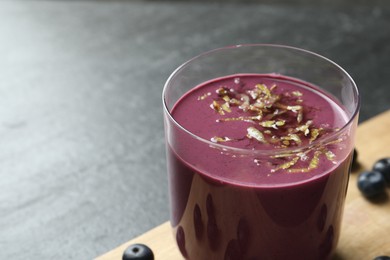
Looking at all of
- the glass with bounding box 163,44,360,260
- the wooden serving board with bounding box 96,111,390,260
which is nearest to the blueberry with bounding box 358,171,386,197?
the wooden serving board with bounding box 96,111,390,260

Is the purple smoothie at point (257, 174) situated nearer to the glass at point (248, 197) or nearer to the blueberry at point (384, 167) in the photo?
the glass at point (248, 197)

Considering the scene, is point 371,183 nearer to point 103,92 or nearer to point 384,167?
point 384,167

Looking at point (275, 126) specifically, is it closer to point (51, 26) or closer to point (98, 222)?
point (98, 222)

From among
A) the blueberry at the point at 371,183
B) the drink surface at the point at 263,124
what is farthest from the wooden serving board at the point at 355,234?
the drink surface at the point at 263,124

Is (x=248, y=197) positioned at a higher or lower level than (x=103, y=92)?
higher

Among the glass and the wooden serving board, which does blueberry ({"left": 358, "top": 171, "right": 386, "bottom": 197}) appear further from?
the glass

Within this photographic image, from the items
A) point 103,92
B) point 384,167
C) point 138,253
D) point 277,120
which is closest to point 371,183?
point 384,167
